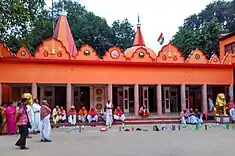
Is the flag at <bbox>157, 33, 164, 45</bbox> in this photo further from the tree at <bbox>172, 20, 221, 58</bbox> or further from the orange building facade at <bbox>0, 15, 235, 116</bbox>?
the tree at <bbox>172, 20, 221, 58</bbox>

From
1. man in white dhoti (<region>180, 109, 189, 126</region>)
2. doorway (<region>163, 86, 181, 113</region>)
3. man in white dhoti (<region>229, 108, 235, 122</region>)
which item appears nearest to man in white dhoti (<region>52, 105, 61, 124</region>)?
man in white dhoti (<region>180, 109, 189, 126</region>)

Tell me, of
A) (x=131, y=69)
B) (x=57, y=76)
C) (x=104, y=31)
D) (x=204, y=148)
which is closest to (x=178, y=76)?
(x=131, y=69)

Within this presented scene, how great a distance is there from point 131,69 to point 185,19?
36.0 metres

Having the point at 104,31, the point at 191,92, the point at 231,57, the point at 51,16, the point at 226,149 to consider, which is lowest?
the point at 226,149

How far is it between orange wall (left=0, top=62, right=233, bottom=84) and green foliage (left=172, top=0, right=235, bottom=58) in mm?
13804

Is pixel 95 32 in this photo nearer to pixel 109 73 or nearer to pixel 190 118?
pixel 109 73

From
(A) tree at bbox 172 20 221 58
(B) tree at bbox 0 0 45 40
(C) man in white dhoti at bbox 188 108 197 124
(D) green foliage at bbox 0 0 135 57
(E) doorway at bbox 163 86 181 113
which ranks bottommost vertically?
(C) man in white dhoti at bbox 188 108 197 124

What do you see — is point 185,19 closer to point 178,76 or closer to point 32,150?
point 178,76

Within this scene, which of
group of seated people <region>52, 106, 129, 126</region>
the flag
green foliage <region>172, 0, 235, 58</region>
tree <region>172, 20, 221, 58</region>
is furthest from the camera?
green foliage <region>172, 0, 235, 58</region>

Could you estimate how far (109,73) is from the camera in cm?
2209

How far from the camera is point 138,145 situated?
1055 centimetres

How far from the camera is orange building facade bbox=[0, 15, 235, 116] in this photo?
20.9 metres

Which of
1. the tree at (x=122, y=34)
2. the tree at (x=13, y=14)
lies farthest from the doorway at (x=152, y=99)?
the tree at (x=122, y=34)

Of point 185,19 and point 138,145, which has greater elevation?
point 185,19
